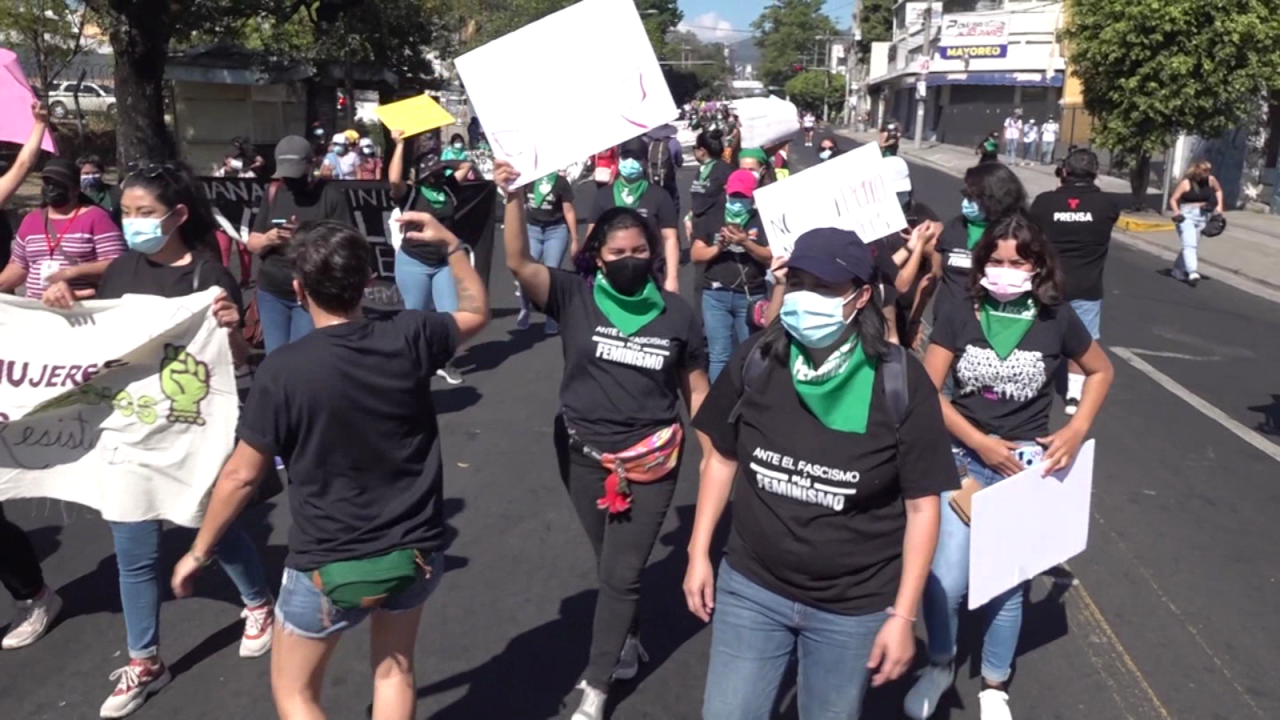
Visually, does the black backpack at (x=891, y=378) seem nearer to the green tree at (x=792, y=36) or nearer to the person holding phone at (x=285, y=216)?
the person holding phone at (x=285, y=216)

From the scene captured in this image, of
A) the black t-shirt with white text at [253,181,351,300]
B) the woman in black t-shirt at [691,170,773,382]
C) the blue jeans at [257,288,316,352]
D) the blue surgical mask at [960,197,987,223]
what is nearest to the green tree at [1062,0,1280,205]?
the woman in black t-shirt at [691,170,773,382]

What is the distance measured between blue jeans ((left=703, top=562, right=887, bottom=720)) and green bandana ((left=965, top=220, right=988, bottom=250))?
2960 mm

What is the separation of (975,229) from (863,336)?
294cm

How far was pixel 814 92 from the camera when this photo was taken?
93.4 metres

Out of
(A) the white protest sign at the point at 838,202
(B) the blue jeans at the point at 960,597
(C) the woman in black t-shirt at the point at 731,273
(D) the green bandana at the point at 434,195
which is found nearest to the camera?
(B) the blue jeans at the point at 960,597

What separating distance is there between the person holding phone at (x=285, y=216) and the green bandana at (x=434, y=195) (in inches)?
77.8

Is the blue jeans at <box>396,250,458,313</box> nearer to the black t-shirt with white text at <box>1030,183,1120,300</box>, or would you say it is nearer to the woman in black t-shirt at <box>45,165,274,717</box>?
the woman in black t-shirt at <box>45,165,274,717</box>

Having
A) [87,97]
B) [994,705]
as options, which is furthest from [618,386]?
[87,97]

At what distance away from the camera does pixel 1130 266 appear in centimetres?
1612

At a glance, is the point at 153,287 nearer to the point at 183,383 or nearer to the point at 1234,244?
the point at 183,383

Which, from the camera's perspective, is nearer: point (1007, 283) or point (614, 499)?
point (1007, 283)

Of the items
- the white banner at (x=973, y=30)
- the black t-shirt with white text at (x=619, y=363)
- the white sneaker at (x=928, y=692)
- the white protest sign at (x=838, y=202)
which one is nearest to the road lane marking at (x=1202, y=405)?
the white protest sign at (x=838, y=202)

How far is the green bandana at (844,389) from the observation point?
2777mm

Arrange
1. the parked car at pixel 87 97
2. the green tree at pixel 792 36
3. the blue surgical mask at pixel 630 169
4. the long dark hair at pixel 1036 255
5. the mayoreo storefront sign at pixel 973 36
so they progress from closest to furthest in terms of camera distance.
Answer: the long dark hair at pixel 1036 255 → the blue surgical mask at pixel 630 169 → the parked car at pixel 87 97 → the mayoreo storefront sign at pixel 973 36 → the green tree at pixel 792 36
